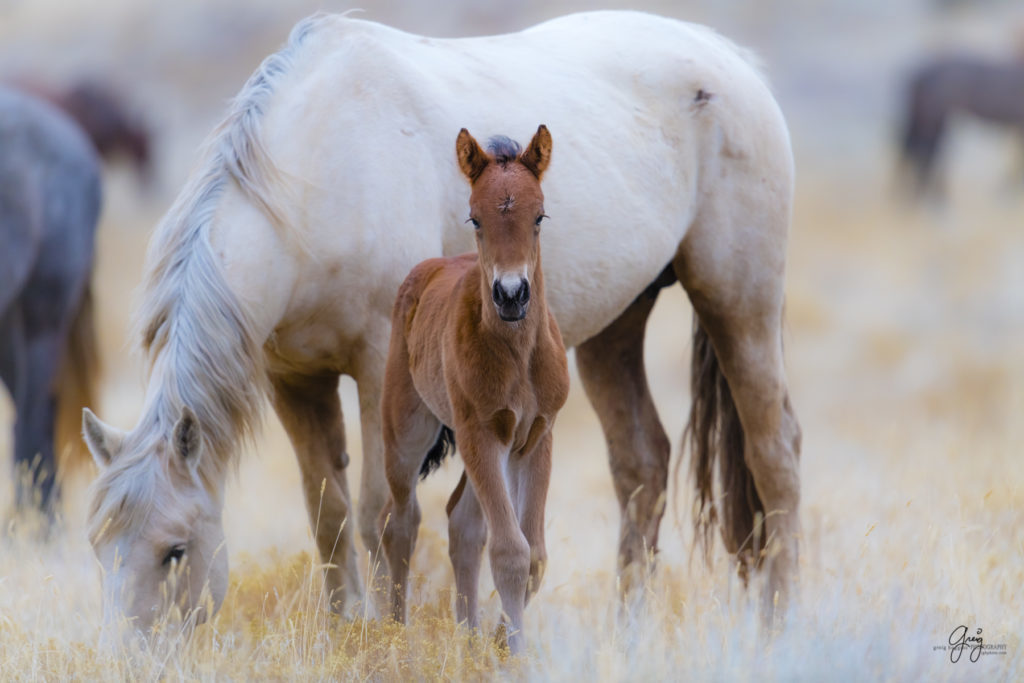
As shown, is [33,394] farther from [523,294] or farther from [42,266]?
[523,294]

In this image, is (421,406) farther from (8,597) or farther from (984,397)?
(984,397)

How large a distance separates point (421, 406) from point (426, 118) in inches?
44.5

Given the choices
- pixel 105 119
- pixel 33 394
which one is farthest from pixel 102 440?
pixel 105 119

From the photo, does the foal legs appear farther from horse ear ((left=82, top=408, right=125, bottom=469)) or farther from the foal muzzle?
horse ear ((left=82, top=408, right=125, bottom=469))

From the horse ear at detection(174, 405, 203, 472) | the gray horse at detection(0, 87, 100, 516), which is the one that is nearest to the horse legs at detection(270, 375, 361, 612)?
the horse ear at detection(174, 405, 203, 472)

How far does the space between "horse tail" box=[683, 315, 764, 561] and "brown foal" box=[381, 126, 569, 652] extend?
72.1 inches

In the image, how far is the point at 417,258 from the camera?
11.8 ft

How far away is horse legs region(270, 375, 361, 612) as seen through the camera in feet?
12.8

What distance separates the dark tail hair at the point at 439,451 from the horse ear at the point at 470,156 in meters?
0.97

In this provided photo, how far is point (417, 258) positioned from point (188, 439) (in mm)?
942

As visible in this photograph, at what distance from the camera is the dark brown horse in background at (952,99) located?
68.1ft

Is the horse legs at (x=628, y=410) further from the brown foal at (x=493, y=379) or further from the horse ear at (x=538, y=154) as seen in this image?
the horse ear at (x=538, y=154)

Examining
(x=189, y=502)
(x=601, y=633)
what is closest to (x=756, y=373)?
(x=601, y=633)

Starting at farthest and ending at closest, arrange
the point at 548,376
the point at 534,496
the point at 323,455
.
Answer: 1. the point at 323,455
2. the point at 534,496
3. the point at 548,376
